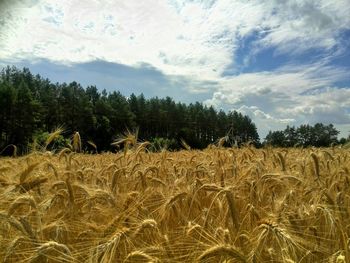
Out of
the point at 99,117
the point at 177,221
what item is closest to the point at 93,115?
the point at 99,117

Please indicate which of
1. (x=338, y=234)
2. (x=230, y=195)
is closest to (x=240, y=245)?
(x=230, y=195)

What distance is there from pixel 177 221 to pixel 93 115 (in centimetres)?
7783

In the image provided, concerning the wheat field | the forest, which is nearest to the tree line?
the forest

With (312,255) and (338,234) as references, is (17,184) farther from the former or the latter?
(338,234)

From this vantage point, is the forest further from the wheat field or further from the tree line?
the wheat field

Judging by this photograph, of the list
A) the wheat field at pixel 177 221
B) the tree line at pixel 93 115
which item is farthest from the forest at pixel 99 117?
the wheat field at pixel 177 221

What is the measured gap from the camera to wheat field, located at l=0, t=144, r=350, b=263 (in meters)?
2.26

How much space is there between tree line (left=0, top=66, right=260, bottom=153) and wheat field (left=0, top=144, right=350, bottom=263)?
→ 2930 cm

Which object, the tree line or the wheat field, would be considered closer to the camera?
the wheat field

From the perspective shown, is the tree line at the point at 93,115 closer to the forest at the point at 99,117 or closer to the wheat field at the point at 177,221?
the forest at the point at 99,117

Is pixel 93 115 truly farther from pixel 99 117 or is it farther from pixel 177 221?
pixel 177 221

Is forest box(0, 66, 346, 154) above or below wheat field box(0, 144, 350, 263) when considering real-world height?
above

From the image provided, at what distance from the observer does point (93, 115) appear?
260 ft

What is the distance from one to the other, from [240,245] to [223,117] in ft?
399
